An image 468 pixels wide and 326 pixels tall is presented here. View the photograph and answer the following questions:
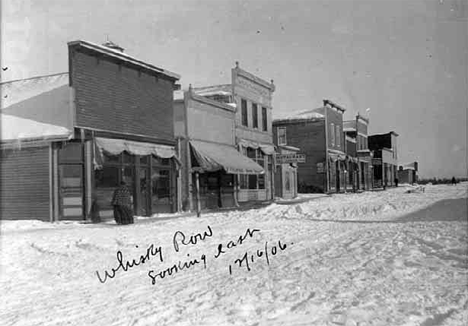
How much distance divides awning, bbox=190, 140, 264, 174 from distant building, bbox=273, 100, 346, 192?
2.35m

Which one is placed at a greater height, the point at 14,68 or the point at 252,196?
the point at 14,68

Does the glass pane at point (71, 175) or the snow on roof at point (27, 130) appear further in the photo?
the glass pane at point (71, 175)

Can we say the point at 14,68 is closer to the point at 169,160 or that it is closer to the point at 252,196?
the point at 169,160

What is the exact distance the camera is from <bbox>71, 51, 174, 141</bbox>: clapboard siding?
14.0 m

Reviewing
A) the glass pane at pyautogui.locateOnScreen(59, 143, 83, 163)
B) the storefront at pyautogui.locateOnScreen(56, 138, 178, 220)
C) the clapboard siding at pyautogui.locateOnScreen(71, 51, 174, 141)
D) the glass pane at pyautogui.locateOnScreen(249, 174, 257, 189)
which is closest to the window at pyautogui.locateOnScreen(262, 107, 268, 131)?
the glass pane at pyautogui.locateOnScreen(249, 174, 257, 189)

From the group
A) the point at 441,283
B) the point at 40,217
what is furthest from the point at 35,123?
the point at 441,283

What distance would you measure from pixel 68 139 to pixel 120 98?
7.65 ft

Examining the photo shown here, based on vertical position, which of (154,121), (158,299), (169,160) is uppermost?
(154,121)

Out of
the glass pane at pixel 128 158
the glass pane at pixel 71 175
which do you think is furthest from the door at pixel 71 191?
the glass pane at pixel 128 158

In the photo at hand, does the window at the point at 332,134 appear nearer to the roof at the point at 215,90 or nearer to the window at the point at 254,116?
the window at the point at 254,116

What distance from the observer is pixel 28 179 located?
45.6ft

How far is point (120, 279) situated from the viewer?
21.2ft

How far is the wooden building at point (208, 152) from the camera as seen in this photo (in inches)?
734

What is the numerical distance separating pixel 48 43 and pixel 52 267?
10.4ft
